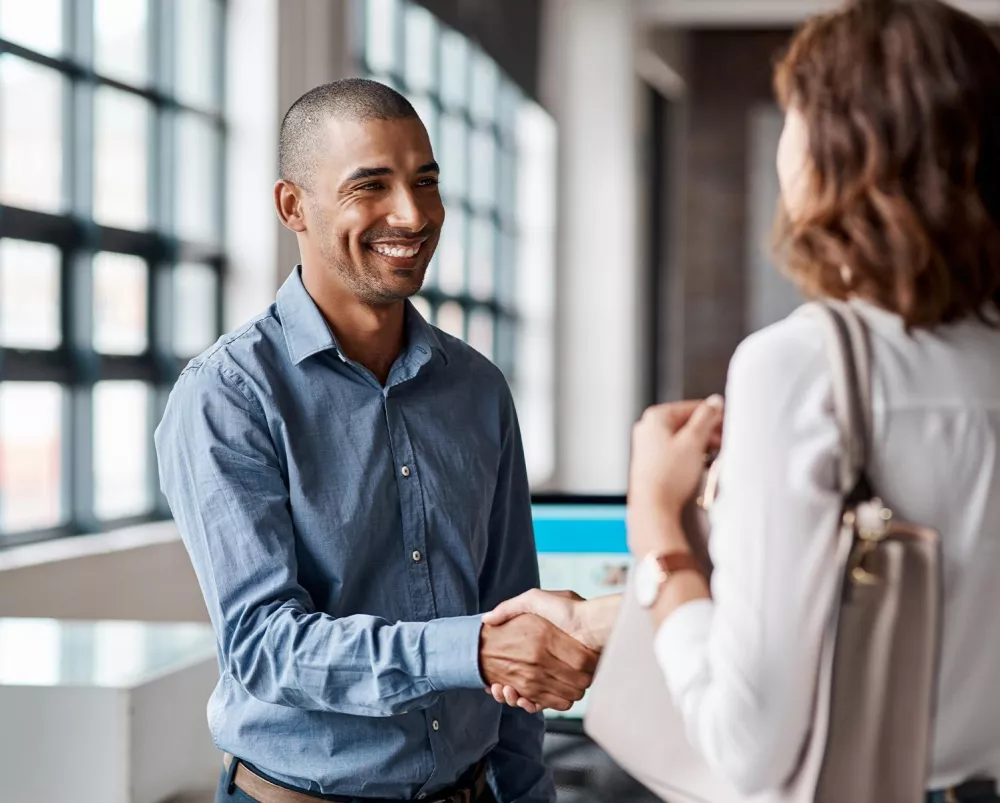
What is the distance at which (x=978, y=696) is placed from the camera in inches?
39.6

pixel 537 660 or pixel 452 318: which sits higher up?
pixel 452 318

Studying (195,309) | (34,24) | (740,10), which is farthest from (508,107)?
(34,24)

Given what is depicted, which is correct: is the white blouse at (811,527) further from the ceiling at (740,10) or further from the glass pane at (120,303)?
the ceiling at (740,10)

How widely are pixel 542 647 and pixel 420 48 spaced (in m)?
5.53

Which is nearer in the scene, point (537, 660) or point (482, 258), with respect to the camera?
point (537, 660)

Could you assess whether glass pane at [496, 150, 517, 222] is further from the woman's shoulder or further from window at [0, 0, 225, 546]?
the woman's shoulder

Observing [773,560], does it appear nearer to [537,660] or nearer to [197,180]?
[537,660]

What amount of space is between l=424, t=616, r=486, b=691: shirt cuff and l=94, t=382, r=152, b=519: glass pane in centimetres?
288

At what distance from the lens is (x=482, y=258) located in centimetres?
774

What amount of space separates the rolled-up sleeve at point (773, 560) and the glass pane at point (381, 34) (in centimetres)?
495

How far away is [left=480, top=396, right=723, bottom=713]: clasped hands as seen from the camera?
1099 millimetres

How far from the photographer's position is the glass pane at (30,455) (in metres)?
3.65

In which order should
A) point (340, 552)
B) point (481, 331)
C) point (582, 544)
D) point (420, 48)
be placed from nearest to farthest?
point (340, 552) → point (582, 544) → point (420, 48) → point (481, 331)

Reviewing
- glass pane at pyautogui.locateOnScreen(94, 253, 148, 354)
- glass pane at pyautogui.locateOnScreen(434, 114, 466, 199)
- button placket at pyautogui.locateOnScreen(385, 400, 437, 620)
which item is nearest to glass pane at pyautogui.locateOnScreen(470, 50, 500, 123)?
glass pane at pyautogui.locateOnScreen(434, 114, 466, 199)
